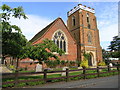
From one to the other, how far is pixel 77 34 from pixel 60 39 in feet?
21.3

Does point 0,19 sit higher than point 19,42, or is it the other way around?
point 0,19

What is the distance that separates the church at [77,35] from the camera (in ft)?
76.7

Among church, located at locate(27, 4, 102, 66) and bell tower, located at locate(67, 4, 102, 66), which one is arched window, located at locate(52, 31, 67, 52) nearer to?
church, located at locate(27, 4, 102, 66)

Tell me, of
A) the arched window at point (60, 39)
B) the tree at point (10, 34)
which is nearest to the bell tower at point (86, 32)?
the arched window at point (60, 39)

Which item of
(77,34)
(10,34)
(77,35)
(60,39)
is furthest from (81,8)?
(10,34)

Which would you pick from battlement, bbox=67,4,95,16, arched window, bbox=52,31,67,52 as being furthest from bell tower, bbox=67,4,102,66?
arched window, bbox=52,31,67,52

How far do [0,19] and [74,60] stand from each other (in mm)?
19704

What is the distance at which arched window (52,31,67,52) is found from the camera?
76.3 feet

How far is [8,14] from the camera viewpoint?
275 inches

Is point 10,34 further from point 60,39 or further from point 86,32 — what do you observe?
point 86,32

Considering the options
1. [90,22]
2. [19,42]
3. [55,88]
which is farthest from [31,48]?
[90,22]

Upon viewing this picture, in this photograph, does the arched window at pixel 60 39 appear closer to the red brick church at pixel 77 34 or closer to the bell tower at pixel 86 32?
the red brick church at pixel 77 34

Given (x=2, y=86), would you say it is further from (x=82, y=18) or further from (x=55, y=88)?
(x=82, y=18)

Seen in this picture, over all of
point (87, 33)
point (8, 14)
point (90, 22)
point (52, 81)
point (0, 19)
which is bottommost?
point (52, 81)
